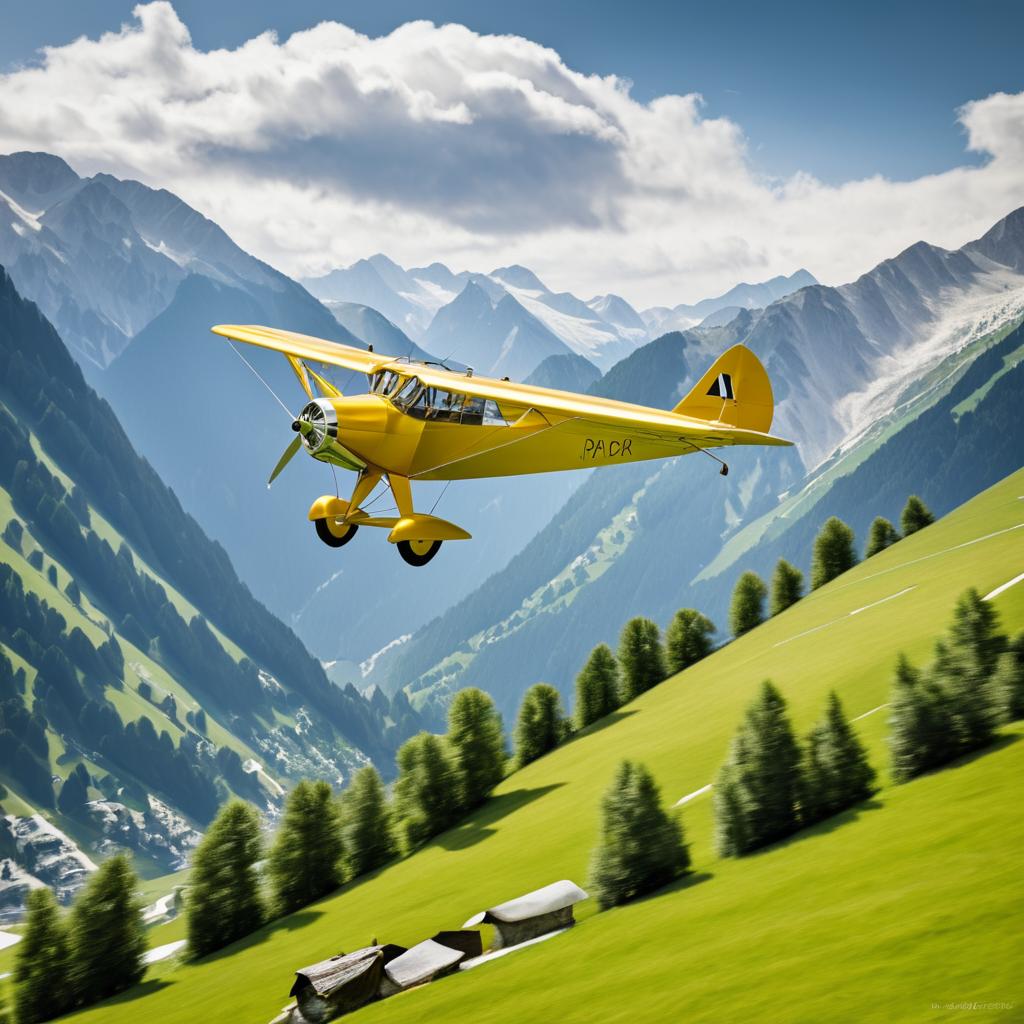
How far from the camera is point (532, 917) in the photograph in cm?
3734

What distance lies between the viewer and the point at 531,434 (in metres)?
37.7

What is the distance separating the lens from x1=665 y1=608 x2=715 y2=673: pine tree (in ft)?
367

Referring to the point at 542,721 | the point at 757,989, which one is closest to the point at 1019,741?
the point at 757,989

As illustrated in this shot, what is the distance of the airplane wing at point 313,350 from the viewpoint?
1564 inches

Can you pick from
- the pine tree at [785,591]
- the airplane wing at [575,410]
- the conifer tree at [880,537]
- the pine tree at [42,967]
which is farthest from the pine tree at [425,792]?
the conifer tree at [880,537]

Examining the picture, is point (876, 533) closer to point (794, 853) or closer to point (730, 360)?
point (730, 360)

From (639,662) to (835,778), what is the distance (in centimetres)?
7203

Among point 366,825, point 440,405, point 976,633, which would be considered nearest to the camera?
point 440,405

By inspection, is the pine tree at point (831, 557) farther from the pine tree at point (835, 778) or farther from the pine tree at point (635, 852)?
the pine tree at point (635, 852)

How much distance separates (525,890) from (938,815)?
81.2ft

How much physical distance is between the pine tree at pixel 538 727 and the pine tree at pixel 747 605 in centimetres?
2700

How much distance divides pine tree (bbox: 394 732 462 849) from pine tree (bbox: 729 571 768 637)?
49121 mm

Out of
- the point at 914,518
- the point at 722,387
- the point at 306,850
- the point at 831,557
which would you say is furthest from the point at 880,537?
the point at 722,387

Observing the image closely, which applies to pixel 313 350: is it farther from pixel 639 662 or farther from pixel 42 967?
pixel 639 662
